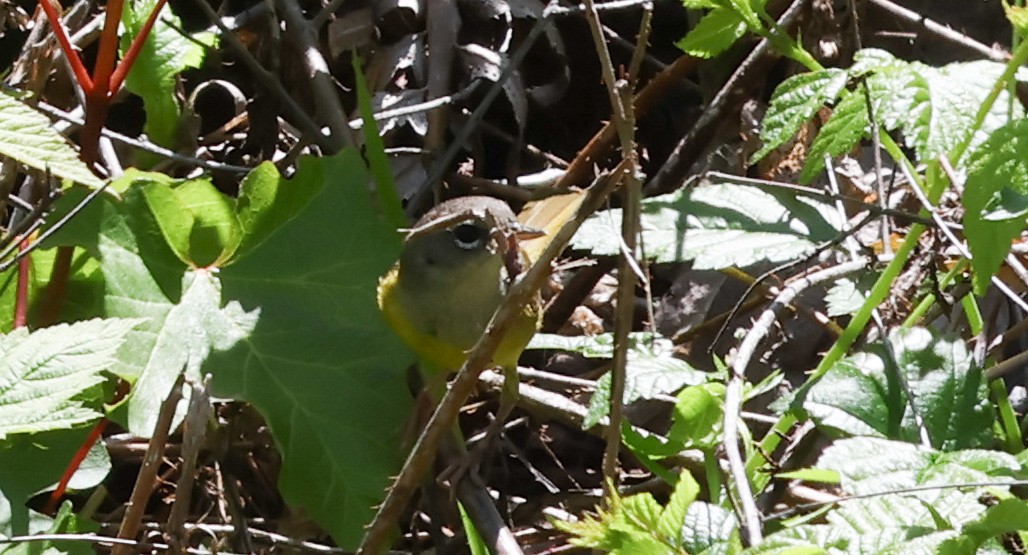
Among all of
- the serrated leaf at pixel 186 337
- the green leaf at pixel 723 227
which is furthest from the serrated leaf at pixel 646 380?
the serrated leaf at pixel 186 337

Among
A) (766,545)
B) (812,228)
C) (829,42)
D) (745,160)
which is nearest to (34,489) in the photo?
(766,545)

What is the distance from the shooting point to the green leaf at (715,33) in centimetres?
222

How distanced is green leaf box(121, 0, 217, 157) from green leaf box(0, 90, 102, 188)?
932mm

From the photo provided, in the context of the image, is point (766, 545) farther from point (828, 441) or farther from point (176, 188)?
point (176, 188)

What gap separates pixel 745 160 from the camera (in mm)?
3402

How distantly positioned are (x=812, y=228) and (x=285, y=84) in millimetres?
1735

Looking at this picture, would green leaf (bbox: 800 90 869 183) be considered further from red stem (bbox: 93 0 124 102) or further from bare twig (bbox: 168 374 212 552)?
red stem (bbox: 93 0 124 102)

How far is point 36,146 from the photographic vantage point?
180 cm

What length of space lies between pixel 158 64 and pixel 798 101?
1.53 m

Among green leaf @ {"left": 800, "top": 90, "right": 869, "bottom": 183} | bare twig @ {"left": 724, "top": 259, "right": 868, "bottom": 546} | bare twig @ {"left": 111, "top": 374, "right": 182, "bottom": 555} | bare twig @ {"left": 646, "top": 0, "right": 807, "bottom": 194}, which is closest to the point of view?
bare twig @ {"left": 724, "top": 259, "right": 868, "bottom": 546}

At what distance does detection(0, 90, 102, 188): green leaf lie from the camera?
1.76 metres

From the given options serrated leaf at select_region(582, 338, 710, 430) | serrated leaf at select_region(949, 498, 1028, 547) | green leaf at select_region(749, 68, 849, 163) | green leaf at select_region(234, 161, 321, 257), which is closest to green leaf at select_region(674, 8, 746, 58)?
green leaf at select_region(749, 68, 849, 163)

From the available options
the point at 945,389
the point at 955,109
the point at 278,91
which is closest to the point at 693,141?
the point at 278,91

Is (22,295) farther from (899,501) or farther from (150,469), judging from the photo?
(899,501)
